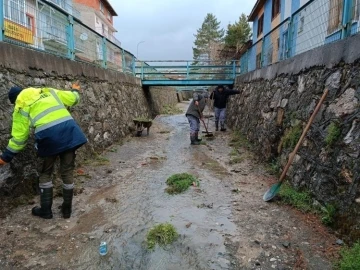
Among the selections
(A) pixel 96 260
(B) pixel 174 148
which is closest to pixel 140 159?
(B) pixel 174 148

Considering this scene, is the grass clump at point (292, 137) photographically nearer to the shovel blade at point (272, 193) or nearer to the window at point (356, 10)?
the shovel blade at point (272, 193)

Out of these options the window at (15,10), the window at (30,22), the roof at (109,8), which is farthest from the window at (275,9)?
the roof at (109,8)

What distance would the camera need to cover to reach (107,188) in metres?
4.94

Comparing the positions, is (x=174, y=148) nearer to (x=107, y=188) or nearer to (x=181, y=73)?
(x=107, y=188)

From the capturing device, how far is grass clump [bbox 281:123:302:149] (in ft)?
15.3

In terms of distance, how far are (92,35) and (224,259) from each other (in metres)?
6.97

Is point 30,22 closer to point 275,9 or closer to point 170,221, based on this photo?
point 170,221

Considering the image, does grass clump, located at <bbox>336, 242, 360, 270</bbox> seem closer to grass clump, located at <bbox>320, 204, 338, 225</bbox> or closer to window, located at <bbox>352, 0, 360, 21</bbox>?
grass clump, located at <bbox>320, 204, 338, 225</bbox>

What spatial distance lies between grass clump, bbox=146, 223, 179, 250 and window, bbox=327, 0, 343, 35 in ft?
11.9

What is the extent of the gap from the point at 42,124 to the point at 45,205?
40.9 inches

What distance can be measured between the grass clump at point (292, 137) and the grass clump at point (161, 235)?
2.53 meters

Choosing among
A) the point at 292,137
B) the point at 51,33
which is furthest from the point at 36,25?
the point at 292,137

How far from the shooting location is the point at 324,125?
388cm

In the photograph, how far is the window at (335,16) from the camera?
4.29 meters
